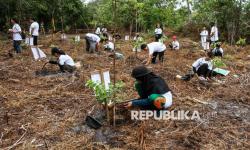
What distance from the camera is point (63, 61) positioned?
7984 millimetres

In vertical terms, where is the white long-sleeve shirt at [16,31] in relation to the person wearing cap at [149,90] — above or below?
above

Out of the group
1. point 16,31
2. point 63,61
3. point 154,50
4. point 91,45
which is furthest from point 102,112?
point 91,45

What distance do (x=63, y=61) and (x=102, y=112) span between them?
119 inches

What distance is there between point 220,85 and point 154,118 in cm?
289

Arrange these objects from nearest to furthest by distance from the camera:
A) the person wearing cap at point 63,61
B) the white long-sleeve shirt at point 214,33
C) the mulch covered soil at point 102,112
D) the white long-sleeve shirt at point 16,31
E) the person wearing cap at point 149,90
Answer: the mulch covered soil at point 102,112 < the person wearing cap at point 149,90 < the person wearing cap at point 63,61 < the white long-sleeve shirt at point 16,31 < the white long-sleeve shirt at point 214,33

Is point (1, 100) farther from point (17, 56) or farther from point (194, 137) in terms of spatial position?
point (17, 56)

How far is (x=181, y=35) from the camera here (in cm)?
1984

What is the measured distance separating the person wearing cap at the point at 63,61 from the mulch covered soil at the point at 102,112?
29 centimetres

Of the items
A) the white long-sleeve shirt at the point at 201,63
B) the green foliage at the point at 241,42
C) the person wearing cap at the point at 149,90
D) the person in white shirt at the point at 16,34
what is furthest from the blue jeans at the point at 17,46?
the green foliage at the point at 241,42

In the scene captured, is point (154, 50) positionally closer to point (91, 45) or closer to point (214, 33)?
point (91, 45)

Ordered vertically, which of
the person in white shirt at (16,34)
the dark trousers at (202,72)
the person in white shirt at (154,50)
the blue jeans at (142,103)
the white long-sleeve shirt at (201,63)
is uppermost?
the person in white shirt at (16,34)

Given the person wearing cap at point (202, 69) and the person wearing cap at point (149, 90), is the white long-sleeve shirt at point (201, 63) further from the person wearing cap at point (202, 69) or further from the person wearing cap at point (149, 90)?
the person wearing cap at point (149, 90)

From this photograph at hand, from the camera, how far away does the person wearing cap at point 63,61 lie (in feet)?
26.1

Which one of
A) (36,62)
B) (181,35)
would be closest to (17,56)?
(36,62)
